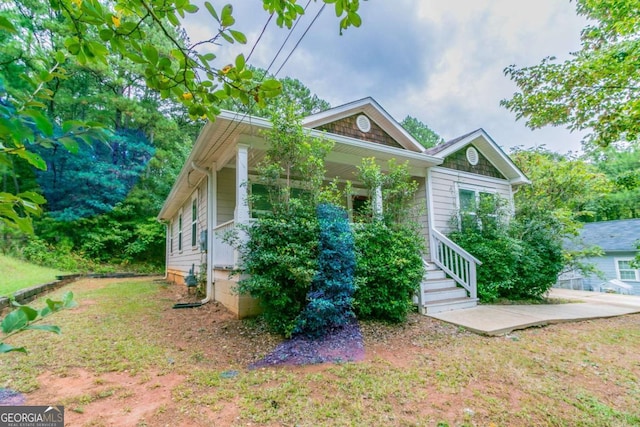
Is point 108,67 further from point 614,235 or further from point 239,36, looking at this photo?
point 614,235

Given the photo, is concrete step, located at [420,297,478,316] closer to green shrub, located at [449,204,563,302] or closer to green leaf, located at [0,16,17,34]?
green shrub, located at [449,204,563,302]

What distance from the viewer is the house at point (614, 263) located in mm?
14336

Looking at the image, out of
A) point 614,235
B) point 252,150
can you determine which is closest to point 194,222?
point 252,150

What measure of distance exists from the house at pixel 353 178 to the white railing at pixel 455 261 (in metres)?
0.02

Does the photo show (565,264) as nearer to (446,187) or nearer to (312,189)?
(446,187)

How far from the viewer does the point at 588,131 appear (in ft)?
18.9

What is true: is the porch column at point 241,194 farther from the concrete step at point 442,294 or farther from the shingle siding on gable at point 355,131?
the concrete step at point 442,294

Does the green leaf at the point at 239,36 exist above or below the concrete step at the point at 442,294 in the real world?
above

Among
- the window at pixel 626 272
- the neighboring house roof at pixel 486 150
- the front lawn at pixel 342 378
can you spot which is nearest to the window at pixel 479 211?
the neighboring house roof at pixel 486 150

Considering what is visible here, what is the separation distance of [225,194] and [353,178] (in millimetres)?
3307

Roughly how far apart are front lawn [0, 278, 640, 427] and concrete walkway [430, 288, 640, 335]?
20cm

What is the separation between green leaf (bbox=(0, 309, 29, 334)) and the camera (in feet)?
2.58

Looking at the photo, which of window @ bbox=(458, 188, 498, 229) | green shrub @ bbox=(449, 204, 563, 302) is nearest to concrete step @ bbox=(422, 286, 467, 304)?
green shrub @ bbox=(449, 204, 563, 302)

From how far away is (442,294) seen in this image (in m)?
5.85
